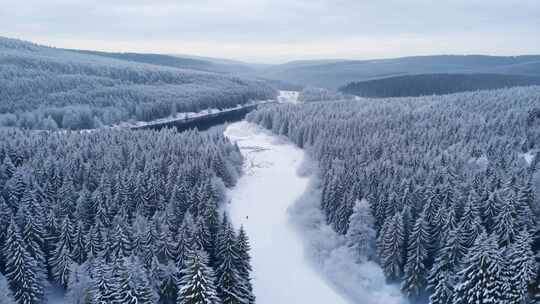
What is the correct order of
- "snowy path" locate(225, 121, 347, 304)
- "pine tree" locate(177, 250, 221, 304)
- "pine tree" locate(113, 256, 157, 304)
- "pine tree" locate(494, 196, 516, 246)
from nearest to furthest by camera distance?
"pine tree" locate(177, 250, 221, 304) < "pine tree" locate(113, 256, 157, 304) < "pine tree" locate(494, 196, 516, 246) < "snowy path" locate(225, 121, 347, 304)

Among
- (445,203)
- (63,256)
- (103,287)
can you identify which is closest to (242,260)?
(103,287)

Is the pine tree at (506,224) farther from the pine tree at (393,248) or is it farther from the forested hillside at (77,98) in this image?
the forested hillside at (77,98)

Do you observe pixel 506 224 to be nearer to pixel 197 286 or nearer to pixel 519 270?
pixel 519 270

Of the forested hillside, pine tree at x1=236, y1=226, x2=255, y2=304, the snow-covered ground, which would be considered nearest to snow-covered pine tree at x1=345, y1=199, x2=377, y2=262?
the snow-covered ground

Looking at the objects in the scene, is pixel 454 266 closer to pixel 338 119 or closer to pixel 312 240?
pixel 312 240

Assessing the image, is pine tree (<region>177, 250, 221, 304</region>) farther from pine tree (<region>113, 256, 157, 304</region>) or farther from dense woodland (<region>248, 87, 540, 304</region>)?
dense woodland (<region>248, 87, 540, 304</region>)

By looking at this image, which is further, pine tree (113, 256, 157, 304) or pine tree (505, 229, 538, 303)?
pine tree (505, 229, 538, 303)
